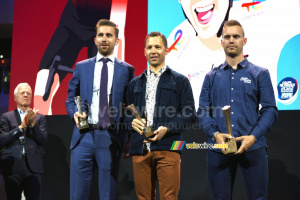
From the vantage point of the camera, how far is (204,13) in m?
4.01

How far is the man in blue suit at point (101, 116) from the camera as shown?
2627mm

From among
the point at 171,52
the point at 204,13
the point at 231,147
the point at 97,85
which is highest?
the point at 204,13

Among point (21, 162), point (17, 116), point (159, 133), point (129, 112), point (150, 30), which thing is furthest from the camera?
point (150, 30)

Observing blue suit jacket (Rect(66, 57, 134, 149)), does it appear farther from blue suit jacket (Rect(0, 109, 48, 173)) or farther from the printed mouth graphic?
the printed mouth graphic

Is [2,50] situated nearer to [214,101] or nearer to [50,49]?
[50,49]

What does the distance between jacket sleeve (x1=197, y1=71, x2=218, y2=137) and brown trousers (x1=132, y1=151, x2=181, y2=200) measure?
0.98 feet

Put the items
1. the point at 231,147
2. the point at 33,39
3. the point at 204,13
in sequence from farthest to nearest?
the point at 33,39 → the point at 204,13 → the point at 231,147

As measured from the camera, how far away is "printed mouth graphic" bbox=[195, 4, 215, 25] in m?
3.99

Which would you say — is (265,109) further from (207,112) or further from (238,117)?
(207,112)

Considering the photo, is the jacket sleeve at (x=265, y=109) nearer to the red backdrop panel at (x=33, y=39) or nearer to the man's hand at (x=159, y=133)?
the man's hand at (x=159, y=133)

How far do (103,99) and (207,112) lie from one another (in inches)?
34.0

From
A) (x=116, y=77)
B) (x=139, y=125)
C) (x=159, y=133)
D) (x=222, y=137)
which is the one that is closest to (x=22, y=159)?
(x=116, y=77)

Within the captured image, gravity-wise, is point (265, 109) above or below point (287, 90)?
below

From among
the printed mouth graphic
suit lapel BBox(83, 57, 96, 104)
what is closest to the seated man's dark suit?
suit lapel BBox(83, 57, 96, 104)
